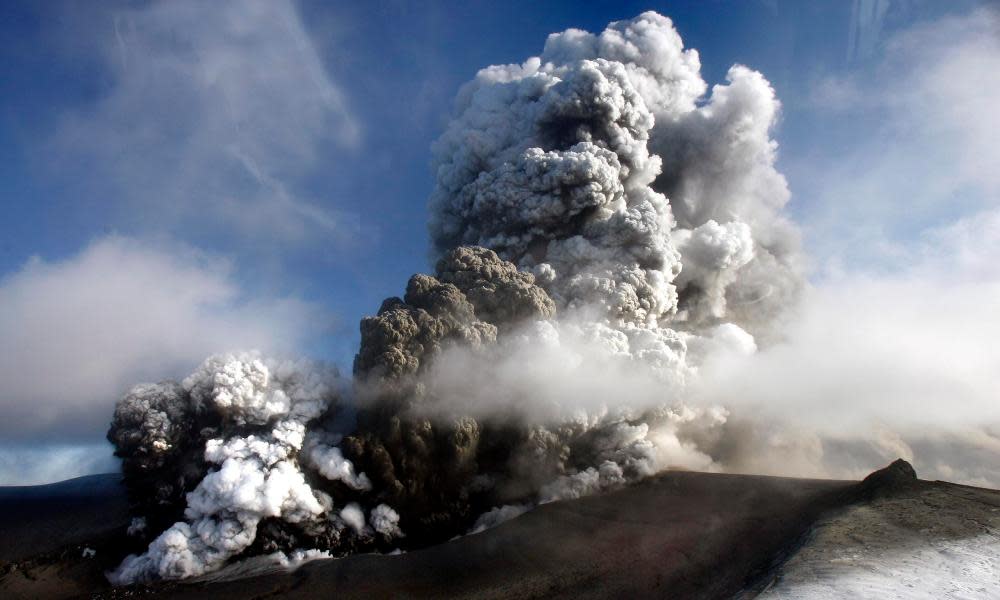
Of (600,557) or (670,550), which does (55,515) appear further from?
(670,550)

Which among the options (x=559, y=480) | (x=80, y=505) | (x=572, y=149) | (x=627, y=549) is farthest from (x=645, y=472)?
(x=80, y=505)

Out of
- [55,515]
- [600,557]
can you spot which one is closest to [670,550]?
[600,557]

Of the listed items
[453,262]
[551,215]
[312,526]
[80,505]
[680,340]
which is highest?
[551,215]

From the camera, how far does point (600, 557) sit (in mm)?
17672

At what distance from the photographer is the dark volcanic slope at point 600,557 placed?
15883 mm

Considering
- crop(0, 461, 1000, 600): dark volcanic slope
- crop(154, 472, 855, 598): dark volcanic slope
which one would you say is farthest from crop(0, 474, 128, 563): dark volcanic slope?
crop(154, 472, 855, 598): dark volcanic slope

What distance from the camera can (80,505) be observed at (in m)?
25.4

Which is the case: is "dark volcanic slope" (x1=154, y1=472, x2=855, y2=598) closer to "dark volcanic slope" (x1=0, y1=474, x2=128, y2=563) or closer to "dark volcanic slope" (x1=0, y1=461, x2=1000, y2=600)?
"dark volcanic slope" (x1=0, y1=461, x2=1000, y2=600)

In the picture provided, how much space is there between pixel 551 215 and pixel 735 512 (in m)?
17.1

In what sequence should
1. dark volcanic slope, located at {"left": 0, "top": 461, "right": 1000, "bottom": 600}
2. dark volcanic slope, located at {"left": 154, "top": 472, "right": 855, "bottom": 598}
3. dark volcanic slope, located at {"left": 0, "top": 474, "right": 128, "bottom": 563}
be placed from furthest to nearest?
dark volcanic slope, located at {"left": 0, "top": 474, "right": 128, "bottom": 563}
dark volcanic slope, located at {"left": 154, "top": 472, "right": 855, "bottom": 598}
dark volcanic slope, located at {"left": 0, "top": 461, "right": 1000, "bottom": 600}

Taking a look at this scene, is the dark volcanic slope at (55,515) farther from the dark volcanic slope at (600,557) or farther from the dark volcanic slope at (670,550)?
the dark volcanic slope at (600,557)

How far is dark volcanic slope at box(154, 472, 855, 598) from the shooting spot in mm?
15883

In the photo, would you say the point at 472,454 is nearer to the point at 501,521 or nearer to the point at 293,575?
the point at 501,521

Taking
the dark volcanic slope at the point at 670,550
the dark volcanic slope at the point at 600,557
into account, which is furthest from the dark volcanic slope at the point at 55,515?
the dark volcanic slope at the point at 600,557
